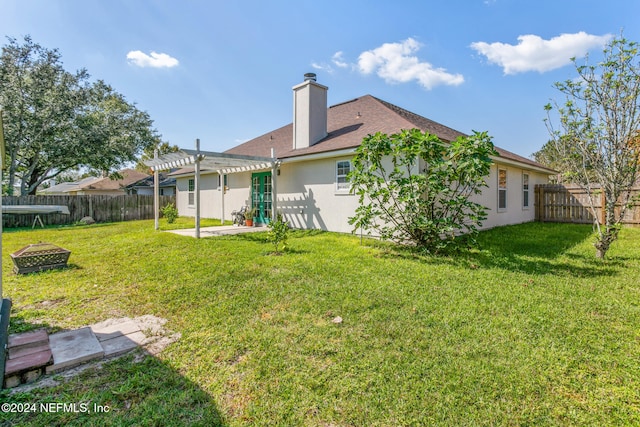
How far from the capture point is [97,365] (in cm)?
264

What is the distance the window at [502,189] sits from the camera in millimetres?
11280

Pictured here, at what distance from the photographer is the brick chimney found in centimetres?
1085

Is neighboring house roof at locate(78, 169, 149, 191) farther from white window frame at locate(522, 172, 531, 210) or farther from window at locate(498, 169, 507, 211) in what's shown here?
white window frame at locate(522, 172, 531, 210)

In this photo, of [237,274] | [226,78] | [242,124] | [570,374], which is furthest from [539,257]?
[242,124]

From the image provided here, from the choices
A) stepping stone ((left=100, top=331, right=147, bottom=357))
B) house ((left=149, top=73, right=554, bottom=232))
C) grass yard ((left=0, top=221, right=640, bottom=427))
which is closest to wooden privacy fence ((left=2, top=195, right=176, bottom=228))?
house ((left=149, top=73, right=554, bottom=232))

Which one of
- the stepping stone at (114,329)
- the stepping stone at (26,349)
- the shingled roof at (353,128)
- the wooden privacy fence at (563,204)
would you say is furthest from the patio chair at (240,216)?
the wooden privacy fence at (563,204)

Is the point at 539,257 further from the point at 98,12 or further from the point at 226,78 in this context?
the point at 98,12

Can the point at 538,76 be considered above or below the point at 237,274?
above

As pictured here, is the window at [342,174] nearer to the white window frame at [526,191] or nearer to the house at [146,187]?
the white window frame at [526,191]

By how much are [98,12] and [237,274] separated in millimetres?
9241

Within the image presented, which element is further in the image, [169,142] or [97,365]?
[169,142]

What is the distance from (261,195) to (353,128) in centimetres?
452

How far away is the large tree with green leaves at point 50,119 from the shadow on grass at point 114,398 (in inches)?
789

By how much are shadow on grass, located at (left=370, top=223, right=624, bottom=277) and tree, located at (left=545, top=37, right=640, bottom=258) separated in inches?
29.1
